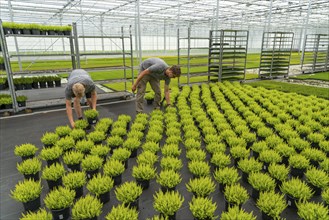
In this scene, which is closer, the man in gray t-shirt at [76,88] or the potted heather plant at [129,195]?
the potted heather plant at [129,195]

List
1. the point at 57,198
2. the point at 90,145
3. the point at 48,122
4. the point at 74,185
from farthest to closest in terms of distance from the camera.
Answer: the point at 48,122 → the point at 90,145 → the point at 74,185 → the point at 57,198

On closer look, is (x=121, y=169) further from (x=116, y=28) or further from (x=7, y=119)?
(x=116, y=28)

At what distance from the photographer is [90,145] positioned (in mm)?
3074

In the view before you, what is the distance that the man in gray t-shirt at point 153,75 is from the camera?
4383mm

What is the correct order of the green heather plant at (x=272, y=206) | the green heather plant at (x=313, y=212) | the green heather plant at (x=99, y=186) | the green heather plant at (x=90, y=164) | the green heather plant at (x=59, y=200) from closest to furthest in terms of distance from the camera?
the green heather plant at (x=313, y=212)
the green heather plant at (x=272, y=206)
the green heather plant at (x=59, y=200)
the green heather plant at (x=99, y=186)
the green heather plant at (x=90, y=164)

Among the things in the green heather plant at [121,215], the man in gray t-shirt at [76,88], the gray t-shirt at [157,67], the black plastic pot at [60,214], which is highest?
the gray t-shirt at [157,67]

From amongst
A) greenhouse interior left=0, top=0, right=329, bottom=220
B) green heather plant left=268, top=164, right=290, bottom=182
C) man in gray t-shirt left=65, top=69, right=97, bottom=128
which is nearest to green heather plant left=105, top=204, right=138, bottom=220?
greenhouse interior left=0, top=0, right=329, bottom=220

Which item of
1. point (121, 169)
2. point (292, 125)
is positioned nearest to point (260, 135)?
point (292, 125)

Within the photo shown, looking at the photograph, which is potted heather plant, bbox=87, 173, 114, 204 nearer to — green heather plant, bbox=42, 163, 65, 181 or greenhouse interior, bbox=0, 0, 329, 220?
greenhouse interior, bbox=0, 0, 329, 220

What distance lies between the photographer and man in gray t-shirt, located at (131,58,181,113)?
4.38m

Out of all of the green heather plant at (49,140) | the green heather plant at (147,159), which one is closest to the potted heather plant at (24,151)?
the green heather plant at (49,140)

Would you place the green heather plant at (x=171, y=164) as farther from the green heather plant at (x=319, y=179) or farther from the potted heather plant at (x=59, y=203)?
the green heather plant at (x=319, y=179)

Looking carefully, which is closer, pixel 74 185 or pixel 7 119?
pixel 74 185

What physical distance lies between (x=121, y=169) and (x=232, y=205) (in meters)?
1.20
